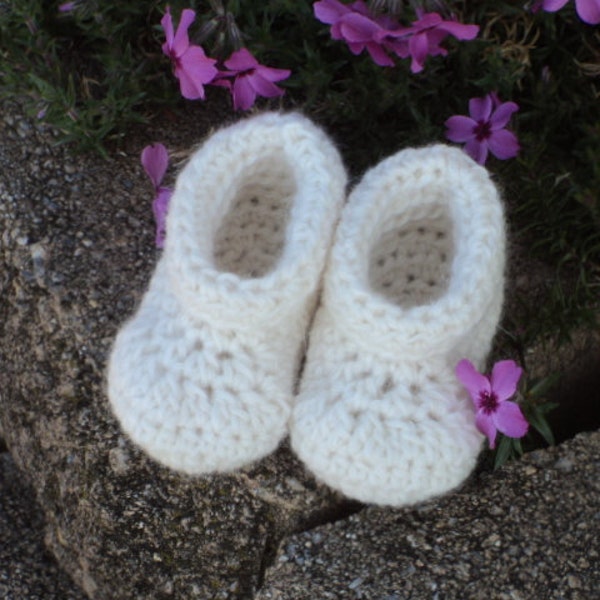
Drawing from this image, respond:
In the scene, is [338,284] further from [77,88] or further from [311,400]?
[77,88]

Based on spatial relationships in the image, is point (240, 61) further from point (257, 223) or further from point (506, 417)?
point (506, 417)

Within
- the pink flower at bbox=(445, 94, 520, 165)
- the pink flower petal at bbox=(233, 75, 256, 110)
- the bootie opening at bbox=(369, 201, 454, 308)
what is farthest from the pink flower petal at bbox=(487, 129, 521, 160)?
the pink flower petal at bbox=(233, 75, 256, 110)

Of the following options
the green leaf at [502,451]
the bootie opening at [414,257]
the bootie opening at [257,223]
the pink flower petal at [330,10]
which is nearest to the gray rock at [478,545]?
the green leaf at [502,451]

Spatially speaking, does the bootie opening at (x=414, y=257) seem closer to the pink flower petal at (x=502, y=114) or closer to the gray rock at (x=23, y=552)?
the pink flower petal at (x=502, y=114)

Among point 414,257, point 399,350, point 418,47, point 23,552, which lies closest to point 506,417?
point 399,350

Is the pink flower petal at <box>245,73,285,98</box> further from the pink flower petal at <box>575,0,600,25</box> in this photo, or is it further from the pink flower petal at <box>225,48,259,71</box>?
the pink flower petal at <box>575,0,600,25</box>

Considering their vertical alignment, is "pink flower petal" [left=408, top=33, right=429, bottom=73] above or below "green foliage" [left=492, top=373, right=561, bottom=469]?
above

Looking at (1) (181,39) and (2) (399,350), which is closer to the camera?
(2) (399,350)

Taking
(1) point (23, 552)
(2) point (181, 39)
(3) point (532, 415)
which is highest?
(2) point (181, 39)
